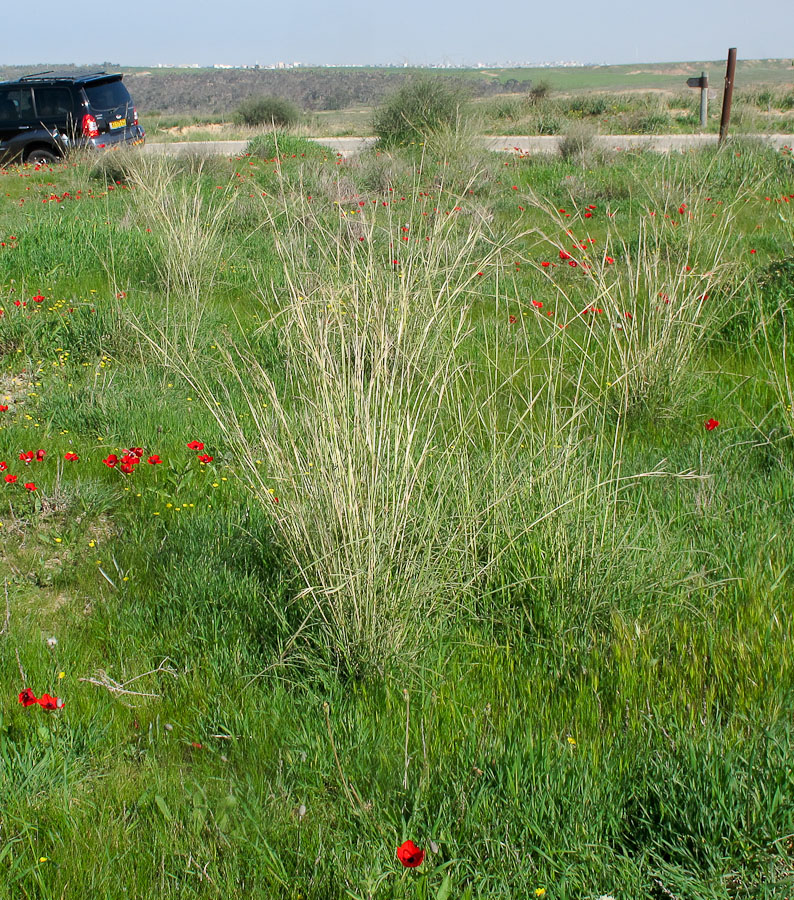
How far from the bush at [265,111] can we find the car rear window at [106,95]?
29.5 ft

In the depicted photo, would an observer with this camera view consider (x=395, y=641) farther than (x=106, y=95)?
No

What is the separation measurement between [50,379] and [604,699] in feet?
12.5

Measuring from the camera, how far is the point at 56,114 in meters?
15.1

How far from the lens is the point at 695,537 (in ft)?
9.12

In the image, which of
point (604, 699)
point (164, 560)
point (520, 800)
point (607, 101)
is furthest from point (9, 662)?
point (607, 101)

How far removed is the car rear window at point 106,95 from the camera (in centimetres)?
1493

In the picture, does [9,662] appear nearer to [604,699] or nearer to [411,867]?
[411,867]

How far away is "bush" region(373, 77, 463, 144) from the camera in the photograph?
1416cm

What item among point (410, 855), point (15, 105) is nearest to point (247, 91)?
point (15, 105)

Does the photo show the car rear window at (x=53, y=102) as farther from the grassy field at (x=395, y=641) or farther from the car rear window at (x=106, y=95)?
the grassy field at (x=395, y=641)

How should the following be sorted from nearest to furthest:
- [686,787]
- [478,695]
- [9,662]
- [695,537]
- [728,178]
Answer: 1. [686,787]
2. [478,695]
3. [9,662]
4. [695,537]
5. [728,178]

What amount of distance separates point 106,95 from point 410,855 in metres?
16.7

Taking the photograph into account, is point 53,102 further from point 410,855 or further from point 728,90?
point 410,855

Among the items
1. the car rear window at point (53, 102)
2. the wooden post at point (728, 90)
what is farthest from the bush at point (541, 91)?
the car rear window at point (53, 102)
